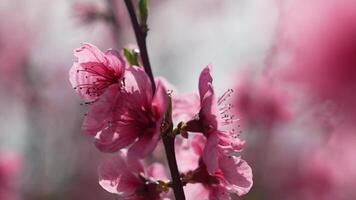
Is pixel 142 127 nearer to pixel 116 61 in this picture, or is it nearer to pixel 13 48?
pixel 116 61

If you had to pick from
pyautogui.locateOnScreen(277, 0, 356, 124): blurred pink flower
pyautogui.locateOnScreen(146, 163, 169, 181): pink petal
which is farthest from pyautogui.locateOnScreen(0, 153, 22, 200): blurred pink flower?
pyautogui.locateOnScreen(146, 163, 169, 181): pink petal

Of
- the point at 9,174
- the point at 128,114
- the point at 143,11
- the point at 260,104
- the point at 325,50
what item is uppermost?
the point at 143,11

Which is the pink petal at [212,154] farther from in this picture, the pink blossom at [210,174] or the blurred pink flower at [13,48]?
the blurred pink flower at [13,48]

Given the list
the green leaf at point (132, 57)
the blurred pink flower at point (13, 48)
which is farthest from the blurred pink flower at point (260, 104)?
the blurred pink flower at point (13, 48)

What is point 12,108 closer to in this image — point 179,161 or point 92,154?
point 92,154

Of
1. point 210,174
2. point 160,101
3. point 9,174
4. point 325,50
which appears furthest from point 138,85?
point 9,174

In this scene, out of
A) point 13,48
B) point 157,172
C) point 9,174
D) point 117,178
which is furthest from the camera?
point 13,48

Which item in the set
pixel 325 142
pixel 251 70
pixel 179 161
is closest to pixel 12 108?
pixel 251 70
